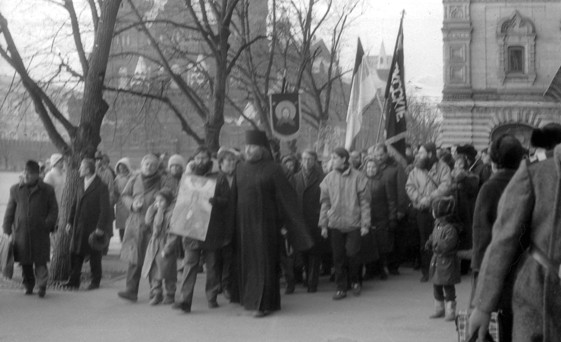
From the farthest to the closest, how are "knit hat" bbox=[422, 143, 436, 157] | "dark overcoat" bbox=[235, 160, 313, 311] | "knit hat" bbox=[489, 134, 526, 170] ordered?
"knit hat" bbox=[422, 143, 436, 157], "dark overcoat" bbox=[235, 160, 313, 311], "knit hat" bbox=[489, 134, 526, 170]

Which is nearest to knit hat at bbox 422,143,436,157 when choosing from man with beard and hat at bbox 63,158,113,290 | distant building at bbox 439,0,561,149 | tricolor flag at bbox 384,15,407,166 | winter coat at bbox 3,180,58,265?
tricolor flag at bbox 384,15,407,166

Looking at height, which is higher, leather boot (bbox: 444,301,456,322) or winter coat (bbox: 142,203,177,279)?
winter coat (bbox: 142,203,177,279)

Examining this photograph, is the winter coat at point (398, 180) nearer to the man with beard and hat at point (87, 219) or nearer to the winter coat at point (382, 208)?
the winter coat at point (382, 208)

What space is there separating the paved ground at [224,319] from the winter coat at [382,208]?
0.94 meters

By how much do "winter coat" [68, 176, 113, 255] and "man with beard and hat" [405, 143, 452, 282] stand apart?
4.28 m

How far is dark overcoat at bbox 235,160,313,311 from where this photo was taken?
424 inches

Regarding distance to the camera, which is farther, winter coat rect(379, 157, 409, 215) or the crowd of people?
winter coat rect(379, 157, 409, 215)

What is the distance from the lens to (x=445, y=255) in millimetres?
9930

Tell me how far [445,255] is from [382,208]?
12.1 ft

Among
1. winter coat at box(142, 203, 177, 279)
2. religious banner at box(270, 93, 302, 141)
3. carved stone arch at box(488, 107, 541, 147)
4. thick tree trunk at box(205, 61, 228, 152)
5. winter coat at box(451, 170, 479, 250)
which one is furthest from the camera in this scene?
carved stone arch at box(488, 107, 541, 147)

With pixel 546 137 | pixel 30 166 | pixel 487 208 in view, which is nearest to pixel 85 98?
pixel 30 166

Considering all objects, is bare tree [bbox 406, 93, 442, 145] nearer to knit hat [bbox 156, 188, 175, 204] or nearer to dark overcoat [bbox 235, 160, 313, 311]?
knit hat [bbox 156, 188, 175, 204]

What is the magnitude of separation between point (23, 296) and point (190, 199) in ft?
9.11

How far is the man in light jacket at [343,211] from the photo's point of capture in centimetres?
1185
